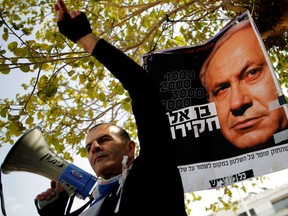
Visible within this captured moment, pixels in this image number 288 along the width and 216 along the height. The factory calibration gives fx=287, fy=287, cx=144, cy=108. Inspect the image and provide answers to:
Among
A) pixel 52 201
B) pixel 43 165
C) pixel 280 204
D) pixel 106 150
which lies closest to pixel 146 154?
pixel 106 150

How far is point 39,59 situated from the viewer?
2834mm

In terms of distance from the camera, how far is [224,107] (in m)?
2.95

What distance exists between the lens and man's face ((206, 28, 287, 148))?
2.77m

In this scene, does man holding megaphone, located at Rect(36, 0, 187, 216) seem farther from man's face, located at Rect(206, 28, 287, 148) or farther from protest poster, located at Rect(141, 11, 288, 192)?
man's face, located at Rect(206, 28, 287, 148)

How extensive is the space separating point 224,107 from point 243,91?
9.7 inches

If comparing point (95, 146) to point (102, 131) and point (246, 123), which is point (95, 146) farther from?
point (246, 123)

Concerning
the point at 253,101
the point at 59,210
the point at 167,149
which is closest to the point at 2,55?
the point at 59,210

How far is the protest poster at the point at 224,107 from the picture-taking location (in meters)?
2.72

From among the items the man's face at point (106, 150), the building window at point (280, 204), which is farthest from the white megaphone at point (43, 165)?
the building window at point (280, 204)

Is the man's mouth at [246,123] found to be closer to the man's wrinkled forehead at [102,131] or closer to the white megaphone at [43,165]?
the man's wrinkled forehead at [102,131]

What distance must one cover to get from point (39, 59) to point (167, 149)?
1943 mm

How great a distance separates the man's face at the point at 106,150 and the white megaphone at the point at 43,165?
18 centimetres

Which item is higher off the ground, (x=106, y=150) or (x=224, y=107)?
(x=224, y=107)

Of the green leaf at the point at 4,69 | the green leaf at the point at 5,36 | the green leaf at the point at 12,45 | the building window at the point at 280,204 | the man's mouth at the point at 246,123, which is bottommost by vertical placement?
the man's mouth at the point at 246,123
